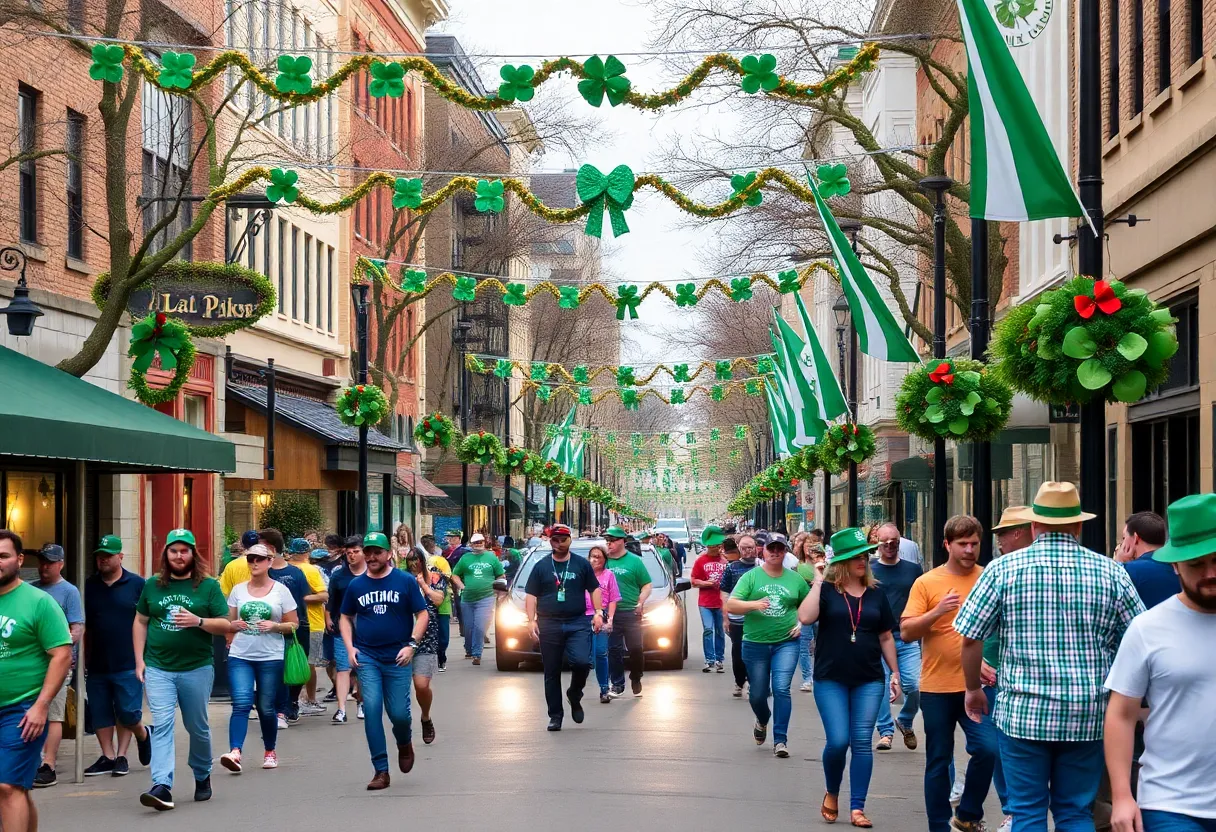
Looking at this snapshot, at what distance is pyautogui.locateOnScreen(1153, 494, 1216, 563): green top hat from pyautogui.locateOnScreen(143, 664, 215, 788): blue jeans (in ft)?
25.6

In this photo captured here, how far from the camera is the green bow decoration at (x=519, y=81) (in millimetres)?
16703

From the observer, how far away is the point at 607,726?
1652 cm

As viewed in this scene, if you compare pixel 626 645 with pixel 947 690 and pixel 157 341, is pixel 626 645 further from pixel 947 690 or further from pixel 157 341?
pixel 947 690

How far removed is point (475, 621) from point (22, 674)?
54.1 ft

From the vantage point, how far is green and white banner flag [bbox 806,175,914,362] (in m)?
20.2

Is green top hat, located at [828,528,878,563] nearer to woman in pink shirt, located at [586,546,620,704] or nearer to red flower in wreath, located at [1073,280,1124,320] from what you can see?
red flower in wreath, located at [1073,280,1124,320]

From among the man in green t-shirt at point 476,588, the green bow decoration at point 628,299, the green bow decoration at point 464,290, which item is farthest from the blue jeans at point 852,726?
the green bow decoration at point 464,290

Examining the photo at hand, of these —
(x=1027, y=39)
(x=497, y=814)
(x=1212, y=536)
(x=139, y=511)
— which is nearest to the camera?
(x=1212, y=536)

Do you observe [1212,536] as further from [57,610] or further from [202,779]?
[202,779]

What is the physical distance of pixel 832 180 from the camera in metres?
21.2

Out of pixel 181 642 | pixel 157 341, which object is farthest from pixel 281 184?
pixel 181 642

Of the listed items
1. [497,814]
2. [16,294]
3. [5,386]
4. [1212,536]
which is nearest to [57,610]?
[497,814]

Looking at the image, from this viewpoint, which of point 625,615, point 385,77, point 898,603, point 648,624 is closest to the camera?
point 898,603

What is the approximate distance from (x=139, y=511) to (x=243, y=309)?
6.41 m
